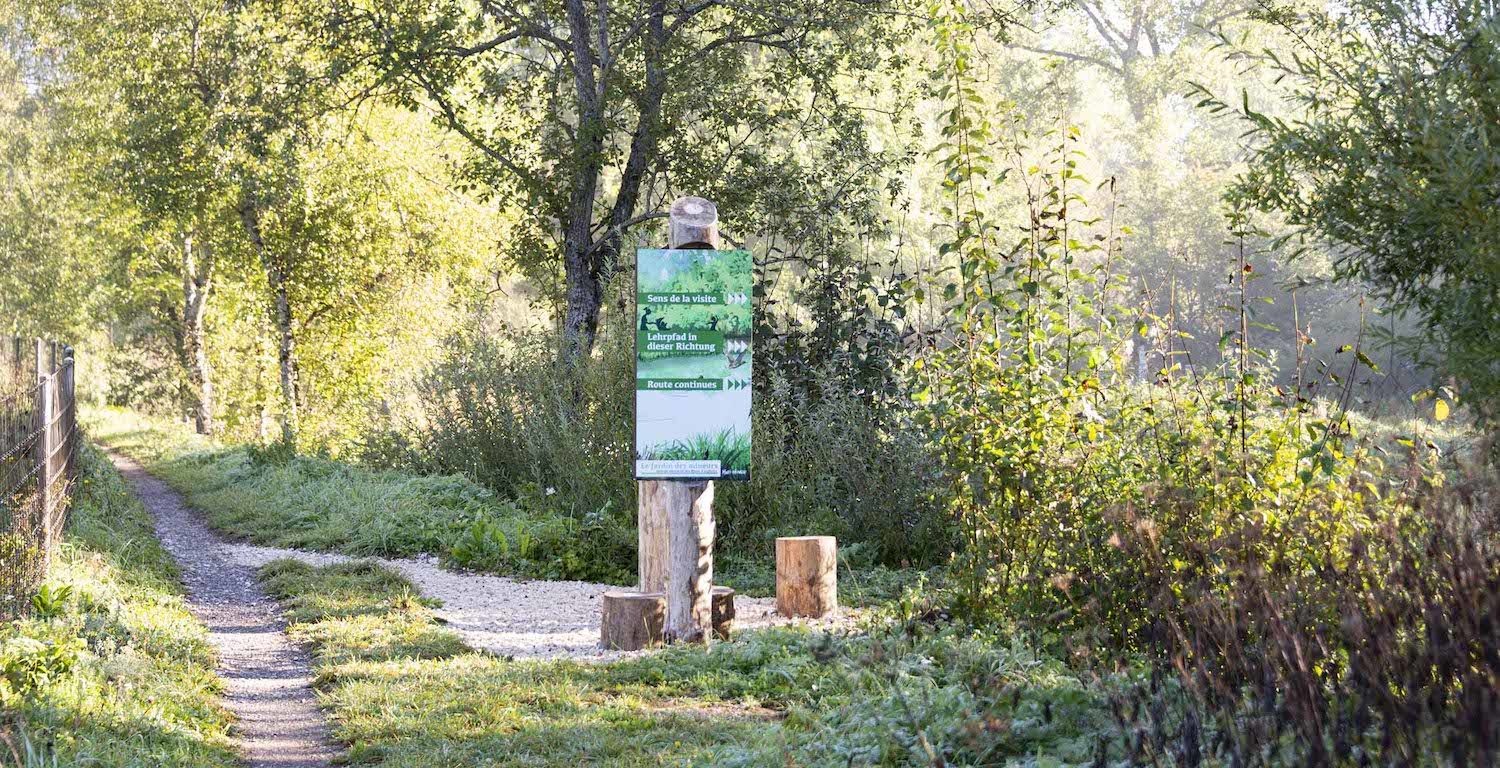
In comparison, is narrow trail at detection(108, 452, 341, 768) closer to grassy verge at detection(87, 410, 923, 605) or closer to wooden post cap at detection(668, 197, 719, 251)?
grassy verge at detection(87, 410, 923, 605)

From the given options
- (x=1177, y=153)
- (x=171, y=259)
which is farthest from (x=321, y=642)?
(x=1177, y=153)

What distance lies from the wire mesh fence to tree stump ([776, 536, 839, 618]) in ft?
14.0

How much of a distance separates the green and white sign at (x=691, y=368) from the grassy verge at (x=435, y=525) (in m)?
1.06

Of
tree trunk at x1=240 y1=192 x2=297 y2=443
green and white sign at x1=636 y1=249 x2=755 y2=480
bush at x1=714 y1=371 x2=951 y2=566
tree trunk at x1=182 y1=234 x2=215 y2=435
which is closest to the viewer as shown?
green and white sign at x1=636 y1=249 x2=755 y2=480

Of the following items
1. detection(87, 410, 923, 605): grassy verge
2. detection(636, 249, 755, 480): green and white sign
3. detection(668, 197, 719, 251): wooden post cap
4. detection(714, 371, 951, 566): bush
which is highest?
detection(668, 197, 719, 251): wooden post cap

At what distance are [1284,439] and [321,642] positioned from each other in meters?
5.46

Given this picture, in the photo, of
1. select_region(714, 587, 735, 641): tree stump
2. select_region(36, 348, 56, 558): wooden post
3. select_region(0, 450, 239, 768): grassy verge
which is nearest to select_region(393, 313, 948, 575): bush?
select_region(714, 587, 735, 641): tree stump

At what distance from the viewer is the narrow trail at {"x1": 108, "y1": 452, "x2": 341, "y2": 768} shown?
5871mm

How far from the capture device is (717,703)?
627 centimetres

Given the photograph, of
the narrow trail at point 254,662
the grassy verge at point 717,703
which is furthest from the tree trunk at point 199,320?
the grassy verge at point 717,703

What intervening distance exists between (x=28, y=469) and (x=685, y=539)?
431cm

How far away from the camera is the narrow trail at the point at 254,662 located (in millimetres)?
5871

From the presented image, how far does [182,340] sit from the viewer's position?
34000 mm

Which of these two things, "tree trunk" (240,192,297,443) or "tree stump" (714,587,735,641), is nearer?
"tree stump" (714,587,735,641)
